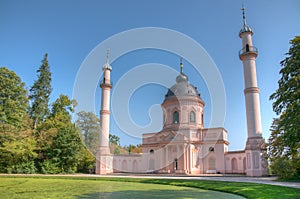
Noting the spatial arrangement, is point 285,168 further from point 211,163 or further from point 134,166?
point 134,166

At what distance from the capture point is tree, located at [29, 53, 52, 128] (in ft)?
124

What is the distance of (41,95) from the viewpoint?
3950cm

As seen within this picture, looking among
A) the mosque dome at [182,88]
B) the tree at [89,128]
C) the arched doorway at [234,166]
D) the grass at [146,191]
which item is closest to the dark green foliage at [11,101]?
the tree at [89,128]

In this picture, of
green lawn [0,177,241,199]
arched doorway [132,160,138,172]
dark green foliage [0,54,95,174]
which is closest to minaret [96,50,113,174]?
dark green foliage [0,54,95,174]

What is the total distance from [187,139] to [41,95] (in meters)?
23.7

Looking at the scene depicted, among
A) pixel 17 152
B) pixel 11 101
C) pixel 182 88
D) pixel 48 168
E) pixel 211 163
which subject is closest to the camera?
pixel 17 152

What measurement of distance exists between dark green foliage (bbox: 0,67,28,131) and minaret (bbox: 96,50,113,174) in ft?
32.4

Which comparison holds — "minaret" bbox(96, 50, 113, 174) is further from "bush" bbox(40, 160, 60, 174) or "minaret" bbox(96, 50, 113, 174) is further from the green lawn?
the green lawn

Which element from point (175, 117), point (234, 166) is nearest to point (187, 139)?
point (175, 117)

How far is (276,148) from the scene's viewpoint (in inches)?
789

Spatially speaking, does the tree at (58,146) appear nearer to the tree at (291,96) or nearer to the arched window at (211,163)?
the arched window at (211,163)

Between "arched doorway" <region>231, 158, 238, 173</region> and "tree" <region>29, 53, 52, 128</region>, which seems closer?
"arched doorway" <region>231, 158, 238, 173</region>

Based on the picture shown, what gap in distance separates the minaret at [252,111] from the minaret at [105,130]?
1760 centimetres

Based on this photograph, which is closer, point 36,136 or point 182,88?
point 36,136
